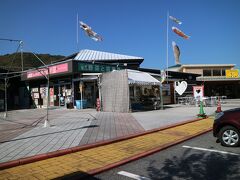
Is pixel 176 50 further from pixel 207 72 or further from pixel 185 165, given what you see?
pixel 185 165

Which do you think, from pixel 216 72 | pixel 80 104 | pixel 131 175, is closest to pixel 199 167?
pixel 131 175

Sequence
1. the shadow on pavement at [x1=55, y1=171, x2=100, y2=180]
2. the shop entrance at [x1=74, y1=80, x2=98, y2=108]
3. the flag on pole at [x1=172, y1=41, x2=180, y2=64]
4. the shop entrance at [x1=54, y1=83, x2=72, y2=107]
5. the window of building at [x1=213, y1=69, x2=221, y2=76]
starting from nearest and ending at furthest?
the shadow on pavement at [x1=55, y1=171, x2=100, y2=180] → the shop entrance at [x1=74, y1=80, x2=98, y2=108] → the shop entrance at [x1=54, y1=83, x2=72, y2=107] → the flag on pole at [x1=172, y1=41, x2=180, y2=64] → the window of building at [x1=213, y1=69, x2=221, y2=76]

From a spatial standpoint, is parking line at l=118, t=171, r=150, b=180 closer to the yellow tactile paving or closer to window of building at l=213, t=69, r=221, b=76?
the yellow tactile paving

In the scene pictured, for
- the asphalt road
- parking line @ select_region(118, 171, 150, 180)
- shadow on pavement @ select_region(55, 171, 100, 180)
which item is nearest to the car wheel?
the asphalt road

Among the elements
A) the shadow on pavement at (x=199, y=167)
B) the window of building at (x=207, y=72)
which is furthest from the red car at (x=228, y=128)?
the window of building at (x=207, y=72)

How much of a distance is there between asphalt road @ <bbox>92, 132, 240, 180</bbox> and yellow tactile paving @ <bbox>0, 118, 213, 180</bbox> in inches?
19.2

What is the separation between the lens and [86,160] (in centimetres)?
574

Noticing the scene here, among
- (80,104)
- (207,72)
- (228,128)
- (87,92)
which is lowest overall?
(228,128)

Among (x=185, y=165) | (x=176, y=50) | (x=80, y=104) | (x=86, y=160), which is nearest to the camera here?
(x=185, y=165)

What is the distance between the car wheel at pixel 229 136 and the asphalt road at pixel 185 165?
0.62 feet

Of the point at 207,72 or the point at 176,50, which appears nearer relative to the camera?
the point at 176,50

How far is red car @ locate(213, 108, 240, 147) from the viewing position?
673cm

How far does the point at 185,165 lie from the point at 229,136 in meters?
2.35

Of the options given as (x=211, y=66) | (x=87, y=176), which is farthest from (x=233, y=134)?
(x=211, y=66)
